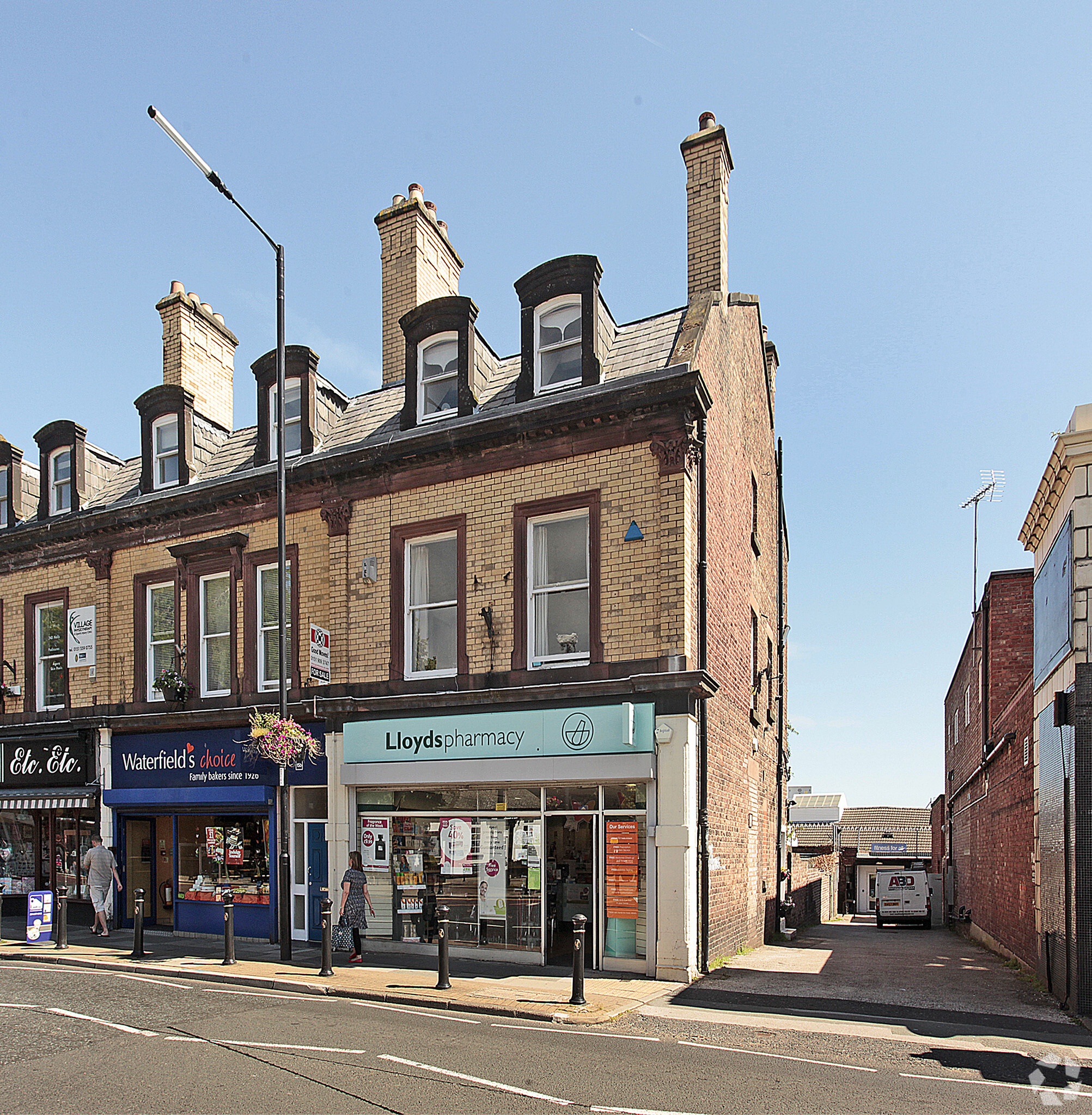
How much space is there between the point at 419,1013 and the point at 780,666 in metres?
18.0

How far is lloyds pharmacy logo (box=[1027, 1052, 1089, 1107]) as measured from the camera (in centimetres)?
795

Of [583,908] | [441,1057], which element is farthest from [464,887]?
[441,1057]

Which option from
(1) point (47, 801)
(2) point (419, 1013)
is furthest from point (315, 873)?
(1) point (47, 801)

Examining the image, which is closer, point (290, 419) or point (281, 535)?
point (281, 535)

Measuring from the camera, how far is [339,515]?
17375mm

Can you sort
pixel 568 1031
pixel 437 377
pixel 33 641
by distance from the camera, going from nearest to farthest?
pixel 568 1031, pixel 437 377, pixel 33 641

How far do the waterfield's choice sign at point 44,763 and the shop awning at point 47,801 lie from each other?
0.23 metres

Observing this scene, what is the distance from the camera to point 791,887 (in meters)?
27.8

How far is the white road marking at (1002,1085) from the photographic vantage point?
8.10 m

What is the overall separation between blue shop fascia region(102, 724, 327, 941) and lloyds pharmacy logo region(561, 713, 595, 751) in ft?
15.9

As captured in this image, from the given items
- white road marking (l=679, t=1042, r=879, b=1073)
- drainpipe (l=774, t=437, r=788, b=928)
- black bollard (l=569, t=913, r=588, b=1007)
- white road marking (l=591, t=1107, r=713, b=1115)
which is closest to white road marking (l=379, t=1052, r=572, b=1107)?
white road marking (l=591, t=1107, r=713, b=1115)

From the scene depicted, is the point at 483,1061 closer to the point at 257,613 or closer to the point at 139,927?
the point at 139,927

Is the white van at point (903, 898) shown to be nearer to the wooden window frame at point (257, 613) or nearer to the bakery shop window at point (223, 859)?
the bakery shop window at point (223, 859)

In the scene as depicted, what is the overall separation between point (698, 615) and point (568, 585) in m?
2.00
